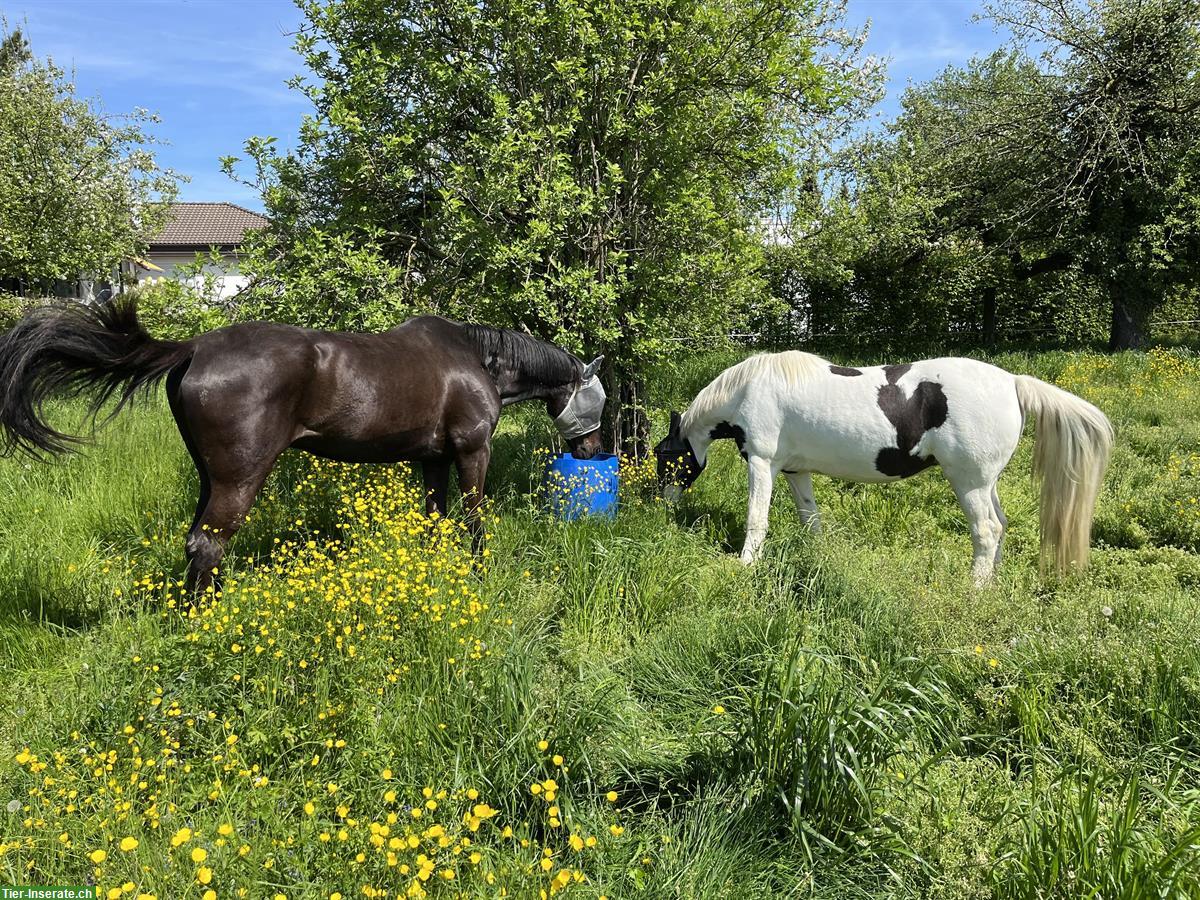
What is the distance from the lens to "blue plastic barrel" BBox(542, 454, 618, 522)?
198 inches

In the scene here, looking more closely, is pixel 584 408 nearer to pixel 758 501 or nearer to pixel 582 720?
pixel 758 501

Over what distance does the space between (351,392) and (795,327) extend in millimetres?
13237

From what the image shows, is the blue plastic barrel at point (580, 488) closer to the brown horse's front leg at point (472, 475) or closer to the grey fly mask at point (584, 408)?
the grey fly mask at point (584, 408)

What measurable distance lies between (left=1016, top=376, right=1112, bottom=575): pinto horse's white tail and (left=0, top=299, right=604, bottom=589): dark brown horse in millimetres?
3702

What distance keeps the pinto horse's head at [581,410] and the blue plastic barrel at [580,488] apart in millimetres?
132

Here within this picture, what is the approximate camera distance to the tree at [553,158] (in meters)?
5.76

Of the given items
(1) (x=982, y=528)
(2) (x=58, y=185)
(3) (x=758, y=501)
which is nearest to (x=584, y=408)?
(3) (x=758, y=501)

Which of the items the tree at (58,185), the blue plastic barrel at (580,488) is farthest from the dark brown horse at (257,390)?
the tree at (58,185)

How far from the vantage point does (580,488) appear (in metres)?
5.39

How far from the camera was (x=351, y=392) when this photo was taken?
4.42 m

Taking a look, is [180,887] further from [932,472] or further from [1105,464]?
[932,472]

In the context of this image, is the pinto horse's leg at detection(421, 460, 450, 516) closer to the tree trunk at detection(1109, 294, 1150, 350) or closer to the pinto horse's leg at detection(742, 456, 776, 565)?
the pinto horse's leg at detection(742, 456, 776, 565)

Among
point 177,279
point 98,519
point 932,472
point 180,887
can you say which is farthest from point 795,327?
point 180,887

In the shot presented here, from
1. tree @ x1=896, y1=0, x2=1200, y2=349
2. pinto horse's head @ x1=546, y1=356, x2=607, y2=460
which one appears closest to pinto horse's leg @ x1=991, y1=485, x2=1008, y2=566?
pinto horse's head @ x1=546, y1=356, x2=607, y2=460
